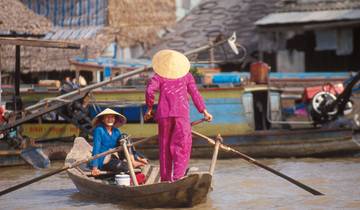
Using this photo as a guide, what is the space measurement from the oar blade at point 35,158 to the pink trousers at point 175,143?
4.58m

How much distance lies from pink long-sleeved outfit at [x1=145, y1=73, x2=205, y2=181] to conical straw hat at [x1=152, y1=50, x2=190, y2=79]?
0.05 m

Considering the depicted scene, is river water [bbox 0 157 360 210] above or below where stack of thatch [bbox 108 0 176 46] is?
below

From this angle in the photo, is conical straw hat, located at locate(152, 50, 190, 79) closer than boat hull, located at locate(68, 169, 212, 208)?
No

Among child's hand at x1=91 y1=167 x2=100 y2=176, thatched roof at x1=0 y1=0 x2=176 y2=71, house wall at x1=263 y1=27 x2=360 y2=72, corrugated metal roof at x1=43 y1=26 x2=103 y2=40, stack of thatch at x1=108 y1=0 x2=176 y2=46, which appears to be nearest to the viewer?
child's hand at x1=91 y1=167 x2=100 y2=176

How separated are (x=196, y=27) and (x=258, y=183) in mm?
15272

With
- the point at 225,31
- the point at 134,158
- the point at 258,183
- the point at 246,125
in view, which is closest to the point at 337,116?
the point at 246,125

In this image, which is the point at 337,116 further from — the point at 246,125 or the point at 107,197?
the point at 107,197

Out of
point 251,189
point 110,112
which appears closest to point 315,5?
point 251,189

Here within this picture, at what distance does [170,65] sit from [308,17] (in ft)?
49.3

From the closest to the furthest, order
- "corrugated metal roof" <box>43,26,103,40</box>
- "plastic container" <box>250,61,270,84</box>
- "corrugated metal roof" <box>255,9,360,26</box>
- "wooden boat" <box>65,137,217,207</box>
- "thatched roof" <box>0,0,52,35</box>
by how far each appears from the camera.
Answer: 1. "wooden boat" <box>65,137,217,207</box>
2. "plastic container" <box>250,61,270,84</box>
3. "thatched roof" <box>0,0,52,35</box>
4. "corrugated metal roof" <box>255,9,360,26</box>
5. "corrugated metal roof" <box>43,26,103,40</box>

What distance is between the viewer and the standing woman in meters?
9.52

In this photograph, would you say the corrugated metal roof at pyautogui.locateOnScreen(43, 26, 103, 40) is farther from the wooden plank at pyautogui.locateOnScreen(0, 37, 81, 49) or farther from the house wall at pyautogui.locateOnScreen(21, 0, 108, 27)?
the wooden plank at pyautogui.locateOnScreen(0, 37, 81, 49)

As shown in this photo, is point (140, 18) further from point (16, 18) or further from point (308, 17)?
point (16, 18)

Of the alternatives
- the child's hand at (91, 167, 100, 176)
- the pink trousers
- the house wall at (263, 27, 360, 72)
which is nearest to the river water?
the child's hand at (91, 167, 100, 176)
